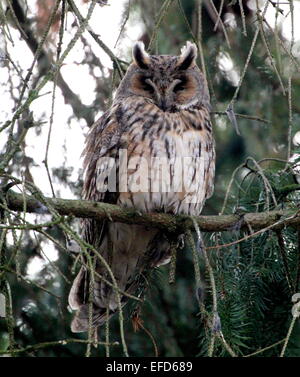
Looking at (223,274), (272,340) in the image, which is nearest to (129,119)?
(223,274)

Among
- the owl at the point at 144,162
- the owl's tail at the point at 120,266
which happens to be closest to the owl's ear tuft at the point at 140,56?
the owl at the point at 144,162

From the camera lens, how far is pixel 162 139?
2.99 metres

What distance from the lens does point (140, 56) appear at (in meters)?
3.26

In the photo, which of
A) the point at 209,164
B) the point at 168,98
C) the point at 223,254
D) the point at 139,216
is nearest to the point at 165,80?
the point at 168,98

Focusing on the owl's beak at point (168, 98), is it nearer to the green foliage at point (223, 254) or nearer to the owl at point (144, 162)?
the owl at point (144, 162)

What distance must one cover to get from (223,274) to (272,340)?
0.34 metres

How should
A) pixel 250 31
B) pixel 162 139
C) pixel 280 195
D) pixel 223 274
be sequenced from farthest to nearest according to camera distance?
pixel 250 31, pixel 162 139, pixel 280 195, pixel 223 274

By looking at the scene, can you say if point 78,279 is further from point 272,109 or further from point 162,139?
point 272,109

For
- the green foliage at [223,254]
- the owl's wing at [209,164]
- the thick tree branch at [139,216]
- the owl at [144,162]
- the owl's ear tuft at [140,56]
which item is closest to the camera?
the thick tree branch at [139,216]

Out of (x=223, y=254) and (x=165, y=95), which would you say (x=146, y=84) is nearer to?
(x=165, y=95)

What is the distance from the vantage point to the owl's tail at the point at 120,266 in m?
3.14

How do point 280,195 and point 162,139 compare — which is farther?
point 162,139

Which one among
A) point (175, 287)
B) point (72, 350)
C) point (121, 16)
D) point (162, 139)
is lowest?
point (72, 350)

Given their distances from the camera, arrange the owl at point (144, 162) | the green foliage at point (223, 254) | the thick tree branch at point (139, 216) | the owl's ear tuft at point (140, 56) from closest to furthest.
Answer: the thick tree branch at point (139, 216), the green foliage at point (223, 254), the owl at point (144, 162), the owl's ear tuft at point (140, 56)
